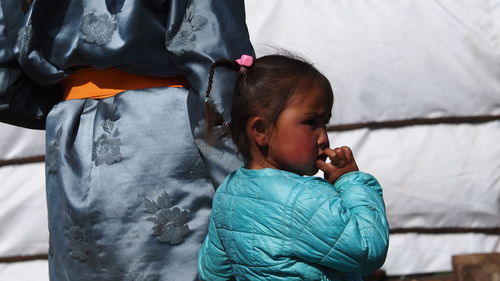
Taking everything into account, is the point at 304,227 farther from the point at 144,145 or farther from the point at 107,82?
the point at 107,82

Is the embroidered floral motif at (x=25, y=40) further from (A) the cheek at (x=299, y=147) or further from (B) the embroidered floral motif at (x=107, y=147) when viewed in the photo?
(A) the cheek at (x=299, y=147)

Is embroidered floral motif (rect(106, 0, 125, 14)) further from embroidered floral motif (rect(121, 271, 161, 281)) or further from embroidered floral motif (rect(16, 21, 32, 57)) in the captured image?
embroidered floral motif (rect(121, 271, 161, 281))

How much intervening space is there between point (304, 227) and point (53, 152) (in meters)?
0.47

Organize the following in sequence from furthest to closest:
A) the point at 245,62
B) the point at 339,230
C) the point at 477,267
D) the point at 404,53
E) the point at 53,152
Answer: the point at 404,53 < the point at 477,267 < the point at 53,152 < the point at 245,62 < the point at 339,230

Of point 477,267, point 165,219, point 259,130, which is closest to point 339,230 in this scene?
point 259,130

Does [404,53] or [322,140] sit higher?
[322,140]

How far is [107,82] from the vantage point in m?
1.32

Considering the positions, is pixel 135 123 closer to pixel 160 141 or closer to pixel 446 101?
pixel 160 141

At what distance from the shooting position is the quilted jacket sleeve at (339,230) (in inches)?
39.6

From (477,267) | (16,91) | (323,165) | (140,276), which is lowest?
(477,267)

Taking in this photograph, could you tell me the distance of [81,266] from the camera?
4.25 ft

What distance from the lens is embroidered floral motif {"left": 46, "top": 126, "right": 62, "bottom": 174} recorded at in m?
1.34

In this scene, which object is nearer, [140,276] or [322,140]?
[322,140]

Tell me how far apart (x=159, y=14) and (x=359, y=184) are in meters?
0.39
